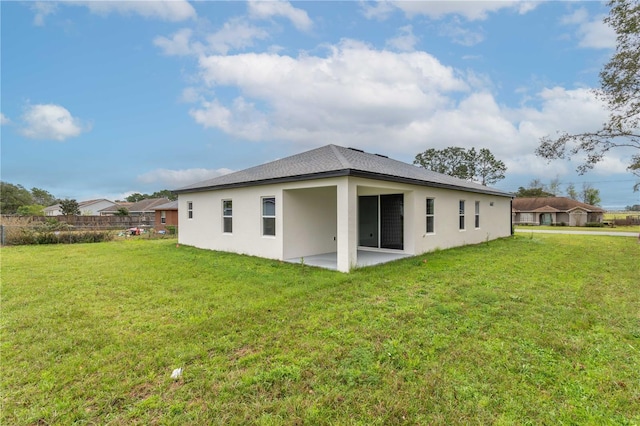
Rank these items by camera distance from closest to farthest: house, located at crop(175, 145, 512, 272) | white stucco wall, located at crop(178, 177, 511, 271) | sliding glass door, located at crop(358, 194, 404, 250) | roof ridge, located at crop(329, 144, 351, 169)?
white stucco wall, located at crop(178, 177, 511, 271)
roof ridge, located at crop(329, 144, 351, 169)
house, located at crop(175, 145, 512, 272)
sliding glass door, located at crop(358, 194, 404, 250)

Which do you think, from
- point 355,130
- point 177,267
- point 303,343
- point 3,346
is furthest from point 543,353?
point 355,130

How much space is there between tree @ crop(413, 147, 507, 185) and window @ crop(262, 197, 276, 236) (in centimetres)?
3783

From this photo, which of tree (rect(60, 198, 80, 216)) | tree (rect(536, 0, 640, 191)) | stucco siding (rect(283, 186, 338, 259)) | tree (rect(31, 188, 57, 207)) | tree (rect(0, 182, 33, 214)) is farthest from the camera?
tree (rect(31, 188, 57, 207))

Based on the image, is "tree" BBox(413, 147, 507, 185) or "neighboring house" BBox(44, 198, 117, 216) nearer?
"tree" BBox(413, 147, 507, 185)

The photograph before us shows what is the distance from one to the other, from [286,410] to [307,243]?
7396mm

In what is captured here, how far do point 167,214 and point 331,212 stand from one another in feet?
64.3

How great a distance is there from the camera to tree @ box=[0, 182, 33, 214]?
145ft

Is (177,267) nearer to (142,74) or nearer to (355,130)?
(142,74)

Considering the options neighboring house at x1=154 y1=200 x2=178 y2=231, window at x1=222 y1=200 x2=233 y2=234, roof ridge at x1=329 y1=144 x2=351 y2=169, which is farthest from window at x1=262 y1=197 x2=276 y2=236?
neighboring house at x1=154 y1=200 x2=178 y2=231

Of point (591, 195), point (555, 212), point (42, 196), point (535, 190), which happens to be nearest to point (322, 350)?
point (555, 212)

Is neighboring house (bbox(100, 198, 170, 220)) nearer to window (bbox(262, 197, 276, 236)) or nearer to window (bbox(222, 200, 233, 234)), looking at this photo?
window (bbox(222, 200, 233, 234))

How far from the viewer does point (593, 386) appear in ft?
8.94

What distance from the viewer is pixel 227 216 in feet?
36.9

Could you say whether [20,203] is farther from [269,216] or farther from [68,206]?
[269,216]
